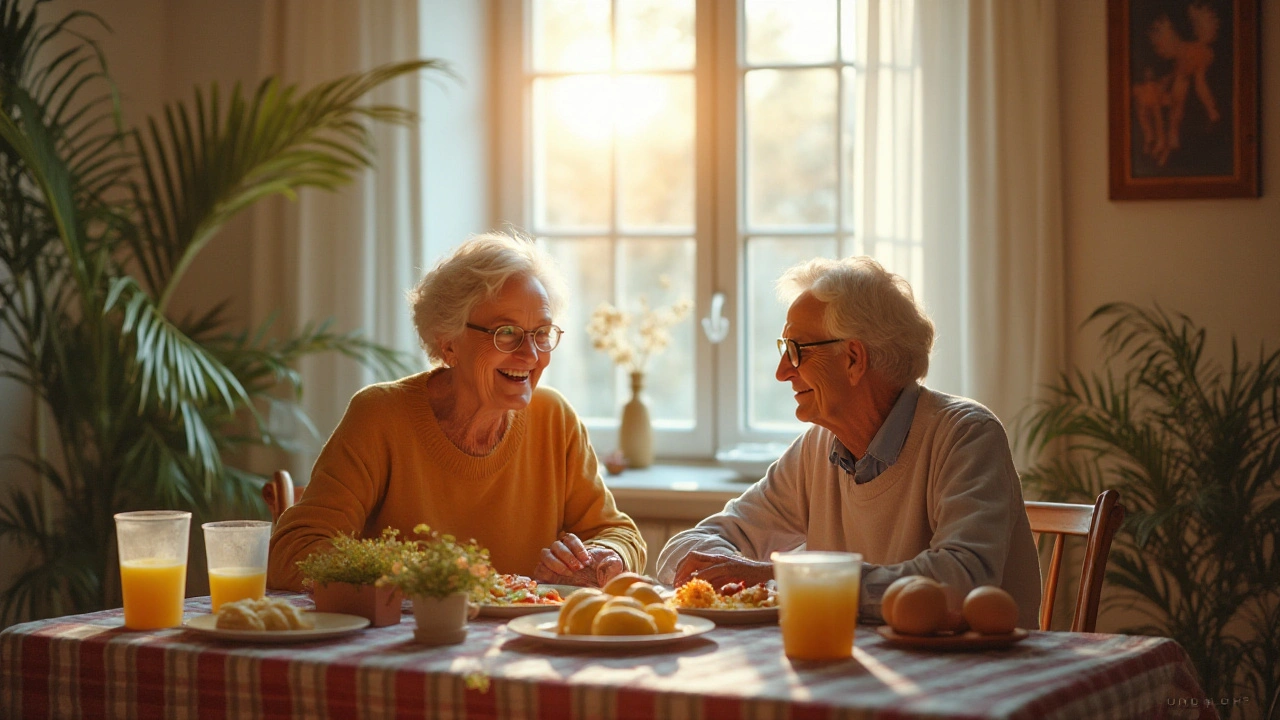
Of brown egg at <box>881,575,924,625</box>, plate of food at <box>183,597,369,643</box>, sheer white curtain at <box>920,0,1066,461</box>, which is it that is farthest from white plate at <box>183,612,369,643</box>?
sheer white curtain at <box>920,0,1066,461</box>

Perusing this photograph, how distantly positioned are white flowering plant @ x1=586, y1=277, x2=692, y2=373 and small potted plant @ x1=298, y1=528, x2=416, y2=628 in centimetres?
219

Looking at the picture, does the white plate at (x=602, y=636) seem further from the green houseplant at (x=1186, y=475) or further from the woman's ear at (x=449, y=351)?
the green houseplant at (x=1186, y=475)

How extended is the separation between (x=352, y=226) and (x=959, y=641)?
2734 millimetres

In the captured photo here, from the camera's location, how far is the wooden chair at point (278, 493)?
2.43 metres

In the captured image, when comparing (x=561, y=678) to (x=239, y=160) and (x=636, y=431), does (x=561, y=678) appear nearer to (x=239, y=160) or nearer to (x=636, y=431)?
(x=239, y=160)

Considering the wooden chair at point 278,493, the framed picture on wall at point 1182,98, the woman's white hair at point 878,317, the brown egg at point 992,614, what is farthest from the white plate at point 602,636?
the framed picture on wall at point 1182,98

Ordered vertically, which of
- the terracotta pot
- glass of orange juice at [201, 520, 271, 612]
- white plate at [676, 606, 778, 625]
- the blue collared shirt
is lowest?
white plate at [676, 606, 778, 625]

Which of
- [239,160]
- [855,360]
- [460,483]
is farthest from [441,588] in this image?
[239,160]

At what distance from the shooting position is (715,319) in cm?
391

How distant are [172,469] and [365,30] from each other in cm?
148

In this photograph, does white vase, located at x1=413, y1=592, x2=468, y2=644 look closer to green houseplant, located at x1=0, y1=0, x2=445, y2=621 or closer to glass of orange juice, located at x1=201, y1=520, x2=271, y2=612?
glass of orange juice, located at x1=201, y1=520, x2=271, y2=612

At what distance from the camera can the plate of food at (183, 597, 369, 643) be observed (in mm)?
1578

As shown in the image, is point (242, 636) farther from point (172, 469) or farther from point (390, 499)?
point (172, 469)

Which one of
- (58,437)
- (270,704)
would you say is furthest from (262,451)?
(270,704)
